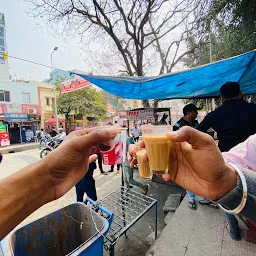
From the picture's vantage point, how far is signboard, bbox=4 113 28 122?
16.5 m

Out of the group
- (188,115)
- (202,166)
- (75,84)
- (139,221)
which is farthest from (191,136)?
(75,84)

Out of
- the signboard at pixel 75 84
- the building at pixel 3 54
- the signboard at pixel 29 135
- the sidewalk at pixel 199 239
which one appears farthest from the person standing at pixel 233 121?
the signboard at pixel 29 135

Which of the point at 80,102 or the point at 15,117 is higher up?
the point at 80,102

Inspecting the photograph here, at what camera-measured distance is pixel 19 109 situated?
17703 mm

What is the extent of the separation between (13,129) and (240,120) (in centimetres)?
2009

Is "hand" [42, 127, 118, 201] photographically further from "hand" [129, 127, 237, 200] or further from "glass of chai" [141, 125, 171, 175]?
"hand" [129, 127, 237, 200]

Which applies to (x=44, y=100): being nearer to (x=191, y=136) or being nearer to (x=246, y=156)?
(x=246, y=156)

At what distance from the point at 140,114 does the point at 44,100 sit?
1839cm

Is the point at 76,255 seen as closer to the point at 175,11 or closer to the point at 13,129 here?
the point at 175,11

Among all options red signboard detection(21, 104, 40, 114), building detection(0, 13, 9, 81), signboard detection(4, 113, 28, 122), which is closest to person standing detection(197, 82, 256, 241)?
building detection(0, 13, 9, 81)

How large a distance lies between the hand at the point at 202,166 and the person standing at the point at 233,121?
151 centimetres

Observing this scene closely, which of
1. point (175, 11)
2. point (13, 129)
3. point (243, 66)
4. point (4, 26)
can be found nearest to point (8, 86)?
point (13, 129)

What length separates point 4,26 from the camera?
8.80 meters

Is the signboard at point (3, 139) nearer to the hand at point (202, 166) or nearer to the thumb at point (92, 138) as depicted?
the thumb at point (92, 138)
